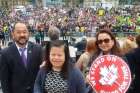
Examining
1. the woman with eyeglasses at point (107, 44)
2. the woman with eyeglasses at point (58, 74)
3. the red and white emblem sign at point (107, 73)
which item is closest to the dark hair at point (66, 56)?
the woman with eyeglasses at point (58, 74)

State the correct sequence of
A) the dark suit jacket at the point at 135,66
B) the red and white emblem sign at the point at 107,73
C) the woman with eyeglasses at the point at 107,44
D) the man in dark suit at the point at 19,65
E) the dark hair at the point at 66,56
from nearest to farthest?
the dark hair at the point at 66,56 < the red and white emblem sign at the point at 107,73 < the woman with eyeglasses at the point at 107,44 < the dark suit jacket at the point at 135,66 < the man in dark suit at the point at 19,65

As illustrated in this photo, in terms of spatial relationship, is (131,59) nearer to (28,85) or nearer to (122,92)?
(122,92)

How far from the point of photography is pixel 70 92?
4.73 metres

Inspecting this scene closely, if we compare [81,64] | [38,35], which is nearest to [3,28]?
[38,35]

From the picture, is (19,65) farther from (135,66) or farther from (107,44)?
(135,66)

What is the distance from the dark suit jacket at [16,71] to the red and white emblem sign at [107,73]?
3.32 feet

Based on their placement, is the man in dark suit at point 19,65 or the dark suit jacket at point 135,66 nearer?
the dark suit jacket at point 135,66

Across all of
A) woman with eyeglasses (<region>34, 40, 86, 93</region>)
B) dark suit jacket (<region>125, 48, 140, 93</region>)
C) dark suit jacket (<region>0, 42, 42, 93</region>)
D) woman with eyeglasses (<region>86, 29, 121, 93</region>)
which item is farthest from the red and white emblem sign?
dark suit jacket (<region>0, 42, 42, 93</region>)

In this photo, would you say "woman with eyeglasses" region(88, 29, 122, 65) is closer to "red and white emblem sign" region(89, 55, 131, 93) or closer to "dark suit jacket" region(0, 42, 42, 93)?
"red and white emblem sign" region(89, 55, 131, 93)

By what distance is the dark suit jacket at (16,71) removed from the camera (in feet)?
20.7

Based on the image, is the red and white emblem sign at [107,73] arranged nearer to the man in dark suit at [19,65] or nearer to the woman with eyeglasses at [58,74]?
→ the woman with eyeglasses at [58,74]

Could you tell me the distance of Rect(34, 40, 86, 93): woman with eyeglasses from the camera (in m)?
4.71

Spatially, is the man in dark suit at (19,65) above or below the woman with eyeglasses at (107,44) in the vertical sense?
below

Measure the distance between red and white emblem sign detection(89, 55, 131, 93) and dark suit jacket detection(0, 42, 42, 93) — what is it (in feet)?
3.32
